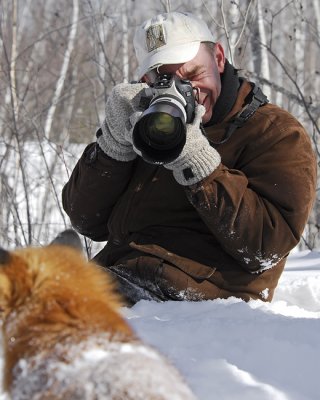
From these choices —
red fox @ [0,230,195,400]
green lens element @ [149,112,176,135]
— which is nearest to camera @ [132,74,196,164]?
green lens element @ [149,112,176,135]

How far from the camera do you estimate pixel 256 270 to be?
2.67 meters

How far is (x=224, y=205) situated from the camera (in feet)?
8.23

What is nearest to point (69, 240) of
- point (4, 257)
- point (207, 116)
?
point (4, 257)

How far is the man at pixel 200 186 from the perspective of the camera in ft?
8.31

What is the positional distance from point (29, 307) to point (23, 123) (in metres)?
5.66

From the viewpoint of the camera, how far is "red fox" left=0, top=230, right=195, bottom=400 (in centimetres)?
113

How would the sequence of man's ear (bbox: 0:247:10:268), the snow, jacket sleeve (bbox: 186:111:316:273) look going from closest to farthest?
1. man's ear (bbox: 0:247:10:268)
2. the snow
3. jacket sleeve (bbox: 186:111:316:273)

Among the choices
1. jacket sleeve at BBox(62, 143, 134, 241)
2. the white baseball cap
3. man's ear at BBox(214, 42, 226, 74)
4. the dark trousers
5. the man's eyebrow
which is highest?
the white baseball cap

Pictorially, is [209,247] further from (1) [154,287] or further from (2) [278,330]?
(2) [278,330]

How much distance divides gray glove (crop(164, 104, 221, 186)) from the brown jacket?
0.04m

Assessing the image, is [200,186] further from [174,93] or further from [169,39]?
[169,39]

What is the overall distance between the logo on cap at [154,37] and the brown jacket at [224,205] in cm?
40

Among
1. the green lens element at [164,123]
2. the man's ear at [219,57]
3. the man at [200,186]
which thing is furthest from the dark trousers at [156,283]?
the man's ear at [219,57]

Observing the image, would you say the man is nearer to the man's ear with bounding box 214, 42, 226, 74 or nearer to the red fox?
the man's ear with bounding box 214, 42, 226, 74
